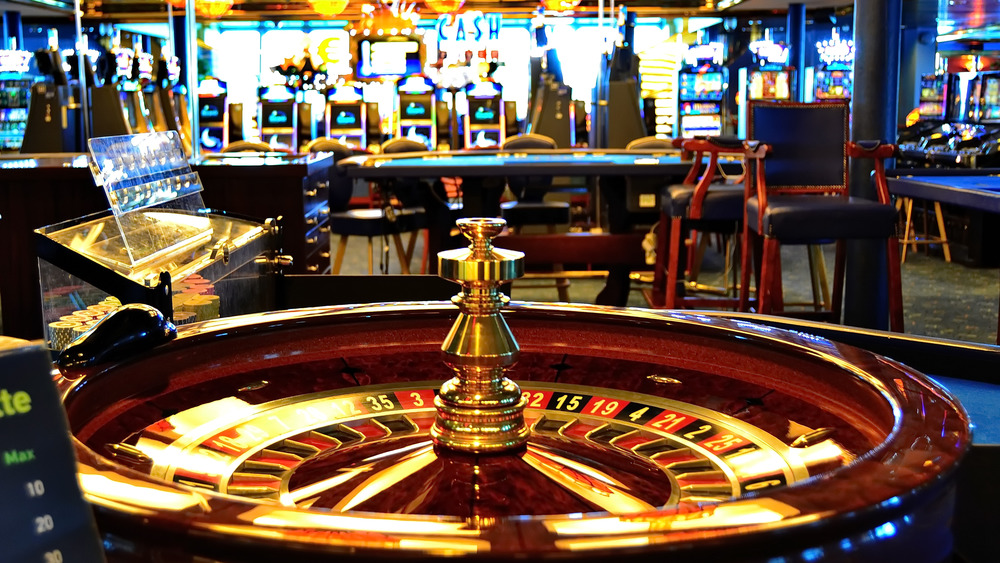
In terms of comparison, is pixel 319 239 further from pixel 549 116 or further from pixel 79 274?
pixel 549 116

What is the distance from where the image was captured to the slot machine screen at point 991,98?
11273 mm

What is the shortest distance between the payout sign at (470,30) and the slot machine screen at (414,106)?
834 millimetres

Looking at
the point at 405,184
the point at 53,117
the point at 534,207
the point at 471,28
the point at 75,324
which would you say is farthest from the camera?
the point at 471,28

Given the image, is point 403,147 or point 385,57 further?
point 385,57

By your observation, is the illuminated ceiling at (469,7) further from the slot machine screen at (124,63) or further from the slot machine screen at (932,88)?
the slot machine screen at (932,88)

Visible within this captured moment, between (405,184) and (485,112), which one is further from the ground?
(485,112)

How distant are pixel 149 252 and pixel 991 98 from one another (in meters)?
11.4

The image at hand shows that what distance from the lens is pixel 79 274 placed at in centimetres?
A: 155

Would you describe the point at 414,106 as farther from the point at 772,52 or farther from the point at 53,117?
the point at 53,117

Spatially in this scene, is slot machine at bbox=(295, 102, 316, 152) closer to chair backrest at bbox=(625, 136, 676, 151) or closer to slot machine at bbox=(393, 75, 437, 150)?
slot machine at bbox=(393, 75, 437, 150)

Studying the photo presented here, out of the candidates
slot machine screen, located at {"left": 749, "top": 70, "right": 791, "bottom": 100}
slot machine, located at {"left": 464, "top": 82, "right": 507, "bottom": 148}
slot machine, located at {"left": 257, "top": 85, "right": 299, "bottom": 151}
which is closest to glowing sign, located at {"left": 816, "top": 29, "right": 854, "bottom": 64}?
slot machine screen, located at {"left": 749, "top": 70, "right": 791, "bottom": 100}

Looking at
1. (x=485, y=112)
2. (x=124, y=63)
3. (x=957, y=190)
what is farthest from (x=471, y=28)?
(x=957, y=190)

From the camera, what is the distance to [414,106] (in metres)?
14.2

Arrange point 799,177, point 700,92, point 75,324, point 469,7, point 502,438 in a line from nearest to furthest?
point 502,438 → point 75,324 → point 799,177 → point 469,7 → point 700,92
